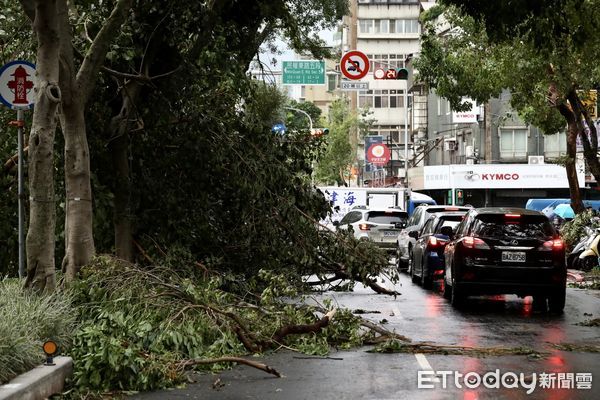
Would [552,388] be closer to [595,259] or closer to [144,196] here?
[144,196]

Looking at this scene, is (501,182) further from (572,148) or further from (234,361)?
(234,361)

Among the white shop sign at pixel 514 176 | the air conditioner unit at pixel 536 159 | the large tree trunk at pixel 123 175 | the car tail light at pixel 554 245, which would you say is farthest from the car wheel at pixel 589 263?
the air conditioner unit at pixel 536 159

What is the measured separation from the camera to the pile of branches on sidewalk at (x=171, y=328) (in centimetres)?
893

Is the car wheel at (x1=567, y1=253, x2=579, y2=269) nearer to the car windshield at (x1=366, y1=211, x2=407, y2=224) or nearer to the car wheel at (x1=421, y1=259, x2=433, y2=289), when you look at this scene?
the car windshield at (x1=366, y1=211, x2=407, y2=224)

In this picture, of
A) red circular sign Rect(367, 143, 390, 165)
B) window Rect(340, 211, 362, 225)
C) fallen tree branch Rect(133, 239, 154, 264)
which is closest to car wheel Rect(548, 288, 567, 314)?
fallen tree branch Rect(133, 239, 154, 264)

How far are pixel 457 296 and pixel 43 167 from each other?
840cm

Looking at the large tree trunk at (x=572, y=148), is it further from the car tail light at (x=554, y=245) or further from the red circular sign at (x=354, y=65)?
the car tail light at (x=554, y=245)

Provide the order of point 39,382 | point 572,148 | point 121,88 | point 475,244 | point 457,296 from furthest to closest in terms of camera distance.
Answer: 1. point 572,148
2. point 457,296
3. point 475,244
4. point 121,88
5. point 39,382

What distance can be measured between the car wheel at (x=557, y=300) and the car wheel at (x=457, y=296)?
152cm

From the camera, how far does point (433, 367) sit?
10133mm

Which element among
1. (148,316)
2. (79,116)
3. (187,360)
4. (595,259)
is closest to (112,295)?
(148,316)

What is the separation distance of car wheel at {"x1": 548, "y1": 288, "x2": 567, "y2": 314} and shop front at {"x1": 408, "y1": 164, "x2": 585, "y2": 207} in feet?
130

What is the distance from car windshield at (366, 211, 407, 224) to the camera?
32.9m

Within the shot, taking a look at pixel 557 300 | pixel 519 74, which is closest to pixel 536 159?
pixel 519 74
